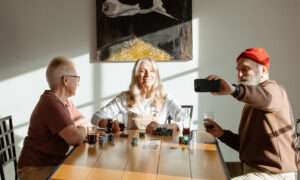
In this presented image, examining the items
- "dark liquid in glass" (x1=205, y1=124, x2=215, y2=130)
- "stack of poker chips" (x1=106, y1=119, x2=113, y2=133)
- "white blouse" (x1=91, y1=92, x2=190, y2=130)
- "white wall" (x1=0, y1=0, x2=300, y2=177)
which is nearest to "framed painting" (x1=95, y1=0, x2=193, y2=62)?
"white wall" (x1=0, y1=0, x2=300, y2=177)

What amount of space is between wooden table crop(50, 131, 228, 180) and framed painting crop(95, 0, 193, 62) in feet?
5.99

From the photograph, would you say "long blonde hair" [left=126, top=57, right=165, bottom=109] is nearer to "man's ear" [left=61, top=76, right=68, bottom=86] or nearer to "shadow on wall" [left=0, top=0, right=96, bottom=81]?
"man's ear" [left=61, top=76, right=68, bottom=86]

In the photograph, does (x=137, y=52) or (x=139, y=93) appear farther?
(x=137, y=52)

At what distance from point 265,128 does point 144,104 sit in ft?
3.94

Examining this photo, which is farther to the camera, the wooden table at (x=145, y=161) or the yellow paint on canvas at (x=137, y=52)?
the yellow paint on canvas at (x=137, y=52)

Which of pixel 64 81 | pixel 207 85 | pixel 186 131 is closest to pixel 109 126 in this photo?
pixel 64 81

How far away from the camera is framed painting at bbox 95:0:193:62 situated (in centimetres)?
382

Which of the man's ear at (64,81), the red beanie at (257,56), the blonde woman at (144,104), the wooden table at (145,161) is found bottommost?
the wooden table at (145,161)

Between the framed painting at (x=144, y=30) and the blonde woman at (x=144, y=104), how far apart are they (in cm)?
96

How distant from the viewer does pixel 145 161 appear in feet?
5.76

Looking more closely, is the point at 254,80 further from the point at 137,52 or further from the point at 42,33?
the point at 42,33

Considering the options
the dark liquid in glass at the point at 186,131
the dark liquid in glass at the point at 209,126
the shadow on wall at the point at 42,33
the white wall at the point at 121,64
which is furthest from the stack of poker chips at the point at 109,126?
the shadow on wall at the point at 42,33

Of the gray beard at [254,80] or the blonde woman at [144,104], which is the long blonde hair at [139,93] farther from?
the gray beard at [254,80]

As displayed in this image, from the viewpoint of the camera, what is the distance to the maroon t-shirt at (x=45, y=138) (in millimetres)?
2123
